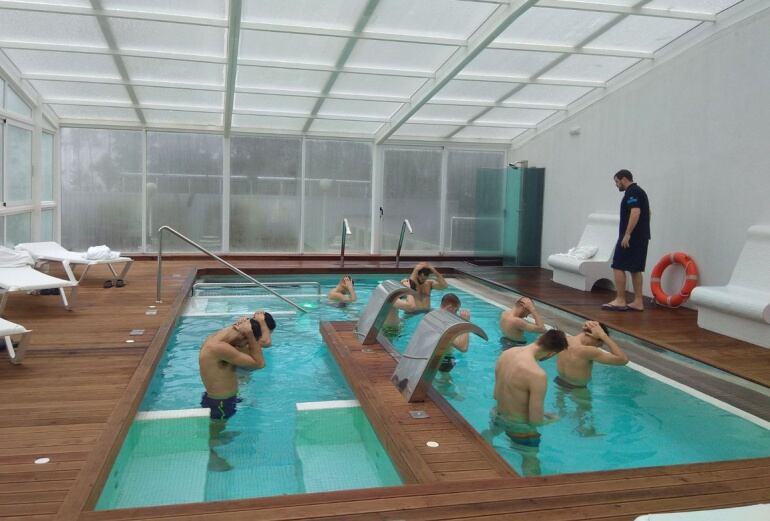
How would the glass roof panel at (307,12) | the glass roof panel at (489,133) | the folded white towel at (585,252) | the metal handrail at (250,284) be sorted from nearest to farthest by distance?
the glass roof panel at (307,12), the folded white towel at (585,252), the metal handrail at (250,284), the glass roof panel at (489,133)

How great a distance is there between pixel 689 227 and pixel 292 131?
739 centimetres

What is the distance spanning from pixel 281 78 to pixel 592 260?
5.20 metres

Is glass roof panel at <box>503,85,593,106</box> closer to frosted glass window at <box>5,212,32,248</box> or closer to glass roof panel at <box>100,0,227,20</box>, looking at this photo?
glass roof panel at <box>100,0,227,20</box>

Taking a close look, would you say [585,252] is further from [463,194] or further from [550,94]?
[463,194]

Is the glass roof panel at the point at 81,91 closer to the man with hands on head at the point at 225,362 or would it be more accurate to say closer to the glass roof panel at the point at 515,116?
the glass roof panel at the point at 515,116

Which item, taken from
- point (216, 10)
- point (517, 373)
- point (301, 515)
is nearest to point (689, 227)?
point (517, 373)

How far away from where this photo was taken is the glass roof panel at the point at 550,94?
32.2 feet

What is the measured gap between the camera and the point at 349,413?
418 centimetres

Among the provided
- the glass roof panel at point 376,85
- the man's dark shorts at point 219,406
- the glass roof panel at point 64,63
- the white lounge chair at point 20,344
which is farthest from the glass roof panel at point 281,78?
the man's dark shorts at point 219,406

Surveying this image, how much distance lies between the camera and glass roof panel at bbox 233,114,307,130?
1141 centimetres

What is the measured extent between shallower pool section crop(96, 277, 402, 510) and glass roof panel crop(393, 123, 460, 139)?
7143 millimetres

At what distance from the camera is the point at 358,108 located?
431 inches

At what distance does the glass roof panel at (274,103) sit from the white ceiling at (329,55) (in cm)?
3

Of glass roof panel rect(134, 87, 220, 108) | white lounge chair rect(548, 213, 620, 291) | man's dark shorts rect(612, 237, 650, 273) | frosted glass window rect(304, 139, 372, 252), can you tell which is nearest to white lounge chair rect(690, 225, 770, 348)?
man's dark shorts rect(612, 237, 650, 273)
